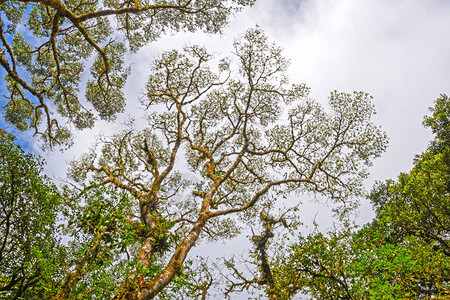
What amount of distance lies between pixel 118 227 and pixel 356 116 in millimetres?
13568

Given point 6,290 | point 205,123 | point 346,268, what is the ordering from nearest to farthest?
point 6,290 < point 346,268 < point 205,123

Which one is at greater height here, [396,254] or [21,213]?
[21,213]

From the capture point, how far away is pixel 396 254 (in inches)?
265

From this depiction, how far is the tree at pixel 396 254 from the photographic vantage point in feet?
21.2

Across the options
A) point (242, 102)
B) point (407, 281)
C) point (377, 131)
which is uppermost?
point (242, 102)

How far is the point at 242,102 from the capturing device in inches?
589

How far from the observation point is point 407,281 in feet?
22.1

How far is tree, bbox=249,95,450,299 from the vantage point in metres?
6.48

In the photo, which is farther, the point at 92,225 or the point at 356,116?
the point at 356,116

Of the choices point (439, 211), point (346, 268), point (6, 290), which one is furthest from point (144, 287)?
point (439, 211)

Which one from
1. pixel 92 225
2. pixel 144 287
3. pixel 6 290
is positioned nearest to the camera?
pixel 144 287

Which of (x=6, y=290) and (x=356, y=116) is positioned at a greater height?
(x=356, y=116)

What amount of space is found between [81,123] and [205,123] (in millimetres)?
7524

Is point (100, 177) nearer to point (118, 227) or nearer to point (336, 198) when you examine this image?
point (118, 227)
